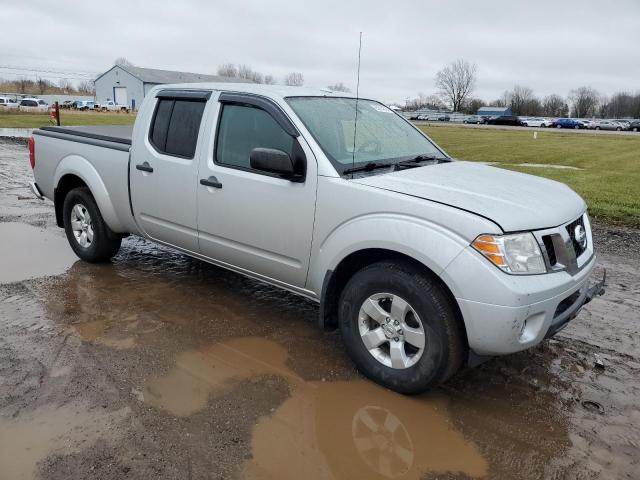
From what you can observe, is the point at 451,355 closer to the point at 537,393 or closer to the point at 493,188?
the point at 537,393

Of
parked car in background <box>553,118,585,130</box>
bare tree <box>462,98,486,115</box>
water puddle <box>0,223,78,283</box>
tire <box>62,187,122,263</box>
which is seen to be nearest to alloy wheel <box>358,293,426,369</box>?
tire <box>62,187,122,263</box>

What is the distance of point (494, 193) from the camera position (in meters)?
3.51

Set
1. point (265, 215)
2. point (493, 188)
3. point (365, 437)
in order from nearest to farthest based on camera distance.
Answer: point (365, 437)
point (493, 188)
point (265, 215)

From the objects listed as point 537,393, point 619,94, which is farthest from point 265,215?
point 619,94

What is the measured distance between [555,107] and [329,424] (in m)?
110

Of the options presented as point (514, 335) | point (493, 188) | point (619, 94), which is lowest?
point (514, 335)

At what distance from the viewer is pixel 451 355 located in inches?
127

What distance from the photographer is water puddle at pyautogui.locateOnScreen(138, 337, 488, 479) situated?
9.29 feet

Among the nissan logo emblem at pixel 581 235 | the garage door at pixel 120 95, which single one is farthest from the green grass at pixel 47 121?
the garage door at pixel 120 95

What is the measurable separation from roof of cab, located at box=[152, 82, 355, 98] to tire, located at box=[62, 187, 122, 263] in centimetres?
167

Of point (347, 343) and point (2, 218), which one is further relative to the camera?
point (2, 218)

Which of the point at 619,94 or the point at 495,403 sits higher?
the point at 619,94

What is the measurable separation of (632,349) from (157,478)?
3.49 meters

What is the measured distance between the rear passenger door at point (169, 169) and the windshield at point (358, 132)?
105cm
